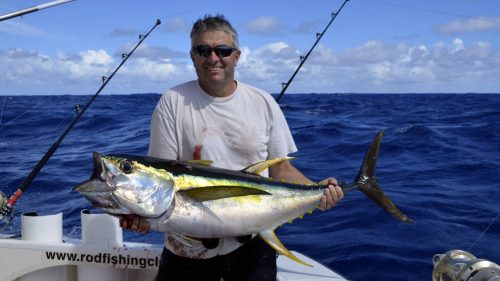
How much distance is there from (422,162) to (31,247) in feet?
29.5

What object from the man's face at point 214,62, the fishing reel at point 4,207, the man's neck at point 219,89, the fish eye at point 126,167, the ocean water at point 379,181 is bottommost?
the ocean water at point 379,181

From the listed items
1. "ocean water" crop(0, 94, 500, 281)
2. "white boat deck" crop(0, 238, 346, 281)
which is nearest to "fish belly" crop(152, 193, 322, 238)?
"white boat deck" crop(0, 238, 346, 281)

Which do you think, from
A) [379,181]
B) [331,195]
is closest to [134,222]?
[331,195]

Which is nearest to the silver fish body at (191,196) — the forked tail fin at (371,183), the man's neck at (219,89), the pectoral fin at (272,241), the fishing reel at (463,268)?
the pectoral fin at (272,241)

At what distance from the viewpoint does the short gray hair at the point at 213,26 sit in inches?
101

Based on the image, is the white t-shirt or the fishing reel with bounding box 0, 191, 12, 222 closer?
the white t-shirt

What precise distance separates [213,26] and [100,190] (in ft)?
3.38

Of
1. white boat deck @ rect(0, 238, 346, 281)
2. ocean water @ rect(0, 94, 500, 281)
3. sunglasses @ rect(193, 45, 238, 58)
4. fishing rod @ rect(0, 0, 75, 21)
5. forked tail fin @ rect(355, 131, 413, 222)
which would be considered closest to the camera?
sunglasses @ rect(193, 45, 238, 58)

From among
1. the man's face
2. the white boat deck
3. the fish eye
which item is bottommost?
the white boat deck

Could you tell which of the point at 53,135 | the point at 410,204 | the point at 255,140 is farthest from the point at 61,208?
the point at 53,135

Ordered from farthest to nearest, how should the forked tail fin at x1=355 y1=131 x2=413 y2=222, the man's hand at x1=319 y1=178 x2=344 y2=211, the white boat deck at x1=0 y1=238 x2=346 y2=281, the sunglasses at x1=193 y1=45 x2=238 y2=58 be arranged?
the white boat deck at x1=0 y1=238 x2=346 y2=281 → the forked tail fin at x1=355 y1=131 x2=413 y2=222 → the man's hand at x1=319 y1=178 x2=344 y2=211 → the sunglasses at x1=193 y1=45 x2=238 y2=58

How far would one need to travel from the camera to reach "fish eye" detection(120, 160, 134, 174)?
7.29ft

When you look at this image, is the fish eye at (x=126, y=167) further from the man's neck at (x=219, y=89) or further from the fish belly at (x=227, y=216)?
the man's neck at (x=219, y=89)

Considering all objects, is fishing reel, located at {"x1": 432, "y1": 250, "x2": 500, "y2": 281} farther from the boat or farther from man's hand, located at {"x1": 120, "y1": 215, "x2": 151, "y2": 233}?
man's hand, located at {"x1": 120, "y1": 215, "x2": 151, "y2": 233}
